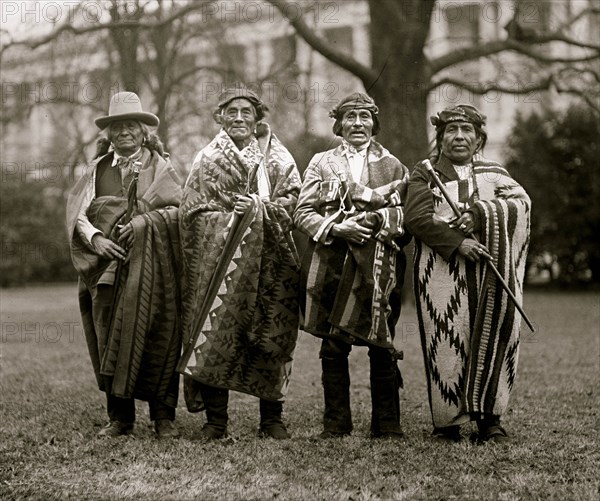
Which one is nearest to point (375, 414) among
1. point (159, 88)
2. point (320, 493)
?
point (320, 493)

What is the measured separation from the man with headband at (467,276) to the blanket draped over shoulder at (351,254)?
0.54ft

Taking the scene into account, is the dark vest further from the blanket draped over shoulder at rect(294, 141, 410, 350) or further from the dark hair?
the dark hair

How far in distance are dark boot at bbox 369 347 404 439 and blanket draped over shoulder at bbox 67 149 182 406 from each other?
142 centimetres

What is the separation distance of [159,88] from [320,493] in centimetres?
1534

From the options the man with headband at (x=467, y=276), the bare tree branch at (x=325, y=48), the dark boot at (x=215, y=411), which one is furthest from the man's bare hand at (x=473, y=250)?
the bare tree branch at (x=325, y=48)

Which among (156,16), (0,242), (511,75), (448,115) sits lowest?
(0,242)

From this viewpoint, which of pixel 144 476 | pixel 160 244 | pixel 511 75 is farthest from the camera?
pixel 511 75

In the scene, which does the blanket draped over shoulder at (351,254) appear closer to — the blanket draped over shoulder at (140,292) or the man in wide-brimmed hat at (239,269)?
the man in wide-brimmed hat at (239,269)

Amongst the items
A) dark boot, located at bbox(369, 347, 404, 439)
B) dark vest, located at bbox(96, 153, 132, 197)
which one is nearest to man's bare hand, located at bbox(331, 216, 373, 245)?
dark boot, located at bbox(369, 347, 404, 439)

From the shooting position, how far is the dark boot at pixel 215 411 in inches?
234

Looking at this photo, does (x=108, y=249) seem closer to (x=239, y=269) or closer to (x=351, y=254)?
(x=239, y=269)

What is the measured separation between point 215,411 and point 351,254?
1.43 meters

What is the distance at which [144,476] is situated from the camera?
5.01m

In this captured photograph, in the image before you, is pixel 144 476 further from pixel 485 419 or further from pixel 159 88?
pixel 159 88
